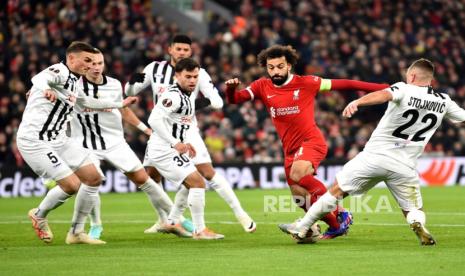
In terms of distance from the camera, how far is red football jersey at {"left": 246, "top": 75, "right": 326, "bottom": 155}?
11602mm

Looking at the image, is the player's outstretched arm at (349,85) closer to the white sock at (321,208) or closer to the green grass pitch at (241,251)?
the white sock at (321,208)

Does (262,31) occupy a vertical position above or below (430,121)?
above

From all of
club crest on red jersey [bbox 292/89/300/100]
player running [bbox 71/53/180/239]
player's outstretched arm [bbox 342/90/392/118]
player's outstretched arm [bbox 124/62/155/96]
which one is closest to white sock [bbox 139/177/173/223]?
player running [bbox 71/53/180/239]

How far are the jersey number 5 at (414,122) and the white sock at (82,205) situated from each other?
3.72 m

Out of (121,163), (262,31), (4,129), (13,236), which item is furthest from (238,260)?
(262,31)

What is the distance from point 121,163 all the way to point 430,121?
13.4ft

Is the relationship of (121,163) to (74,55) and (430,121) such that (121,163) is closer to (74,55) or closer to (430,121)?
(74,55)

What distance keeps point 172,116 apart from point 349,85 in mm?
2288

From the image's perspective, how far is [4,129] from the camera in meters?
23.5

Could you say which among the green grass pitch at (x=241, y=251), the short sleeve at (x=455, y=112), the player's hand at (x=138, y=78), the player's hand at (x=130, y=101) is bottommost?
the green grass pitch at (x=241, y=251)

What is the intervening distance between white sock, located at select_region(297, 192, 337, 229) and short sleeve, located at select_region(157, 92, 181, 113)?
223cm

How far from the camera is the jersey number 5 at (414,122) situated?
10.5 meters

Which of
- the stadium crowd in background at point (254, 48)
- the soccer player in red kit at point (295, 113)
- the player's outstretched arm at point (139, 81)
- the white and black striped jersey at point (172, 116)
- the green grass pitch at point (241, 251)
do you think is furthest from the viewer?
the stadium crowd in background at point (254, 48)

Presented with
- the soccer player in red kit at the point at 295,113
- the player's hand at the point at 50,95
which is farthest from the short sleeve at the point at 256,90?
the player's hand at the point at 50,95
